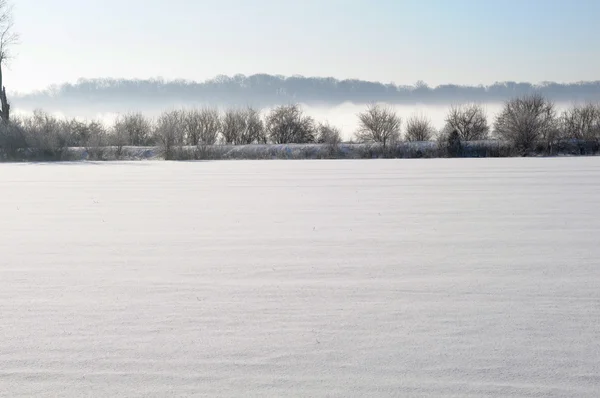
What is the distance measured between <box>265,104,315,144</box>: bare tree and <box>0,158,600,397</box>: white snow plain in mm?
46084

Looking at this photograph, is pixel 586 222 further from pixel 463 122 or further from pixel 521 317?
pixel 463 122

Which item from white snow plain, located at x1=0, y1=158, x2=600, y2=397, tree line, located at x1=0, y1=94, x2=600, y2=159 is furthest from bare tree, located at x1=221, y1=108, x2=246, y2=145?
white snow plain, located at x1=0, y1=158, x2=600, y2=397

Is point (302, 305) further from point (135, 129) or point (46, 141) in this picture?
point (135, 129)

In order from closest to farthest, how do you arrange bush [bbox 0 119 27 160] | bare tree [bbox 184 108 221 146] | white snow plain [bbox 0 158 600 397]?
1. white snow plain [bbox 0 158 600 397]
2. bush [bbox 0 119 27 160]
3. bare tree [bbox 184 108 221 146]

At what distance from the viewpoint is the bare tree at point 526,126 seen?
4072 centimetres

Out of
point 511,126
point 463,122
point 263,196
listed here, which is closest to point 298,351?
point 263,196

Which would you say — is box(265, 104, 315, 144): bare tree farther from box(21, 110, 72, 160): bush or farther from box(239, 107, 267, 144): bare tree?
box(21, 110, 72, 160): bush

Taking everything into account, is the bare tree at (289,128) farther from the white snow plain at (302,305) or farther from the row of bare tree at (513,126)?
the white snow plain at (302,305)

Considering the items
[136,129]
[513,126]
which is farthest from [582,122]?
[136,129]

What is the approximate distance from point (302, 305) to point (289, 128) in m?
51.3


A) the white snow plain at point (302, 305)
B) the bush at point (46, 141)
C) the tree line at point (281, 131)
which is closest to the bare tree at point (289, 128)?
the tree line at point (281, 131)

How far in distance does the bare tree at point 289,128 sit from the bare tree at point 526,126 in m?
15.2

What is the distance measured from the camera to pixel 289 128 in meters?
55.2

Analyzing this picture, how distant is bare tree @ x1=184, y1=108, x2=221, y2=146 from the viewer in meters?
53.0
